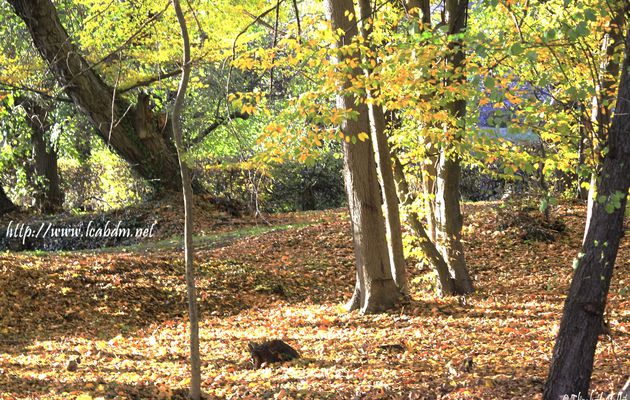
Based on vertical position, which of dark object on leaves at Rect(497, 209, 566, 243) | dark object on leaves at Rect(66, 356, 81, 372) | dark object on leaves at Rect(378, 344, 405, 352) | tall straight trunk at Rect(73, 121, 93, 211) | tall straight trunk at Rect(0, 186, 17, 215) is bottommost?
dark object on leaves at Rect(378, 344, 405, 352)

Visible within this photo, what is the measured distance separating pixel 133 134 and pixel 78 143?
316cm

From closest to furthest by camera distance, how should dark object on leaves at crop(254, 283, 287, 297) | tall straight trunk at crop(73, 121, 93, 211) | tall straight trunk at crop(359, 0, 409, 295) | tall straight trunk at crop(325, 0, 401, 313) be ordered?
1. tall straight trunk at crop(325, 0, 401, 313)
2. tall straight trunk at crop(359, 0, 409, 295)
3. dark object on leaves at crop(254, 283, 287, 297)
4. tall straight trunk at crop(73, 121, 93, 211)

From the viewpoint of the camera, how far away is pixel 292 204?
67.7 ft

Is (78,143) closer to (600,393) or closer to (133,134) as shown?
(133,134)

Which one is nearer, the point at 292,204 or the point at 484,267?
the point at 484,267

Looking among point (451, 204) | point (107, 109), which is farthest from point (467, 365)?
point (107, 109)

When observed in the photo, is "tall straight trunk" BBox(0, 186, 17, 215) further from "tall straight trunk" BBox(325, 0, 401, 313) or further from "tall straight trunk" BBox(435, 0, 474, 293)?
"tall straight trunk" BBox(435, 0, 474, 293)

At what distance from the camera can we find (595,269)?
4039 millimetres

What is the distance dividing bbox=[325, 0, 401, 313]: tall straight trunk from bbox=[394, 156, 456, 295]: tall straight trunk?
0.73 meters

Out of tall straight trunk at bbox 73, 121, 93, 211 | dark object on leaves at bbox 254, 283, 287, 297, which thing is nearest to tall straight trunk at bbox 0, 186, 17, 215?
tall straight trunk at bbox 73, 121, 93, 211

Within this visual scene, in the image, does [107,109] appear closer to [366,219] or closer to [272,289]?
[272,289]

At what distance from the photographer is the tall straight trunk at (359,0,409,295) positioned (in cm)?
849

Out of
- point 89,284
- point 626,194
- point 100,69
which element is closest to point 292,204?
point 100,69

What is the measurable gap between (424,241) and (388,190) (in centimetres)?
85
